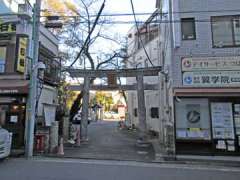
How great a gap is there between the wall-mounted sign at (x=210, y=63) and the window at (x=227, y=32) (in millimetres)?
741

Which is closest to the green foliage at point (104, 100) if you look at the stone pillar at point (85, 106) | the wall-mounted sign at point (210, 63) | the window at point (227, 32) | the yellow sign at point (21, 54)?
the stone pillar at point (85, 106)

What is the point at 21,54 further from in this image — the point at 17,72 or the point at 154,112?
the point at 154,112

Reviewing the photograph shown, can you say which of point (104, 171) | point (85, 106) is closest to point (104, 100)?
point (85, 106)

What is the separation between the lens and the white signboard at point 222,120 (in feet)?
42.7

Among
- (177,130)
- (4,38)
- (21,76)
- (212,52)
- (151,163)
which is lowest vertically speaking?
(151,163)

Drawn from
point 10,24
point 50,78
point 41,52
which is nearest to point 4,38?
point 10,24

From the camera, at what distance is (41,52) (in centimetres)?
1698

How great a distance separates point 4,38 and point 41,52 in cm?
238

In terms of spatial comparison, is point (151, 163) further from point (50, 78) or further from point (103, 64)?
point (103, 64)

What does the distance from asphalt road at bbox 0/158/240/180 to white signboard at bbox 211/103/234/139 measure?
2350 mm

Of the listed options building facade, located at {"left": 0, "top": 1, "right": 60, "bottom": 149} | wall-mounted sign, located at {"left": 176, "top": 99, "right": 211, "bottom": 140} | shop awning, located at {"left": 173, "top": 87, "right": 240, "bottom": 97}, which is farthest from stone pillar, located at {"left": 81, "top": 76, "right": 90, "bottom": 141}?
shop awning, located at {"left": 173, "top": 87, "right": 240, "bottom": 97}

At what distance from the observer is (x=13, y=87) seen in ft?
46.5

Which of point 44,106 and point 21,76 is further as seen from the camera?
point 44,106

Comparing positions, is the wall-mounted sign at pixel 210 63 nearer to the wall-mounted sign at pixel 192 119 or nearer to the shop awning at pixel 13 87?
the wall-mounted sign at pixel 192 119
